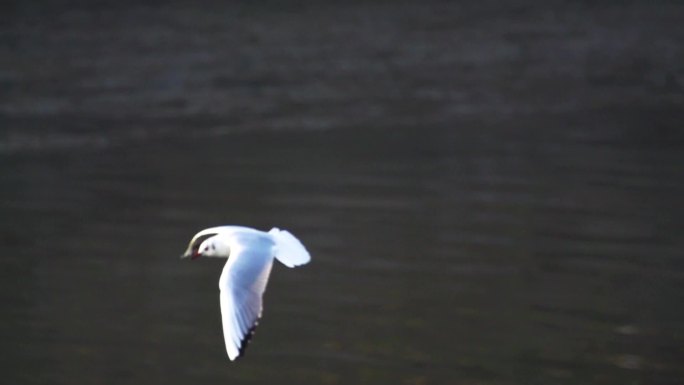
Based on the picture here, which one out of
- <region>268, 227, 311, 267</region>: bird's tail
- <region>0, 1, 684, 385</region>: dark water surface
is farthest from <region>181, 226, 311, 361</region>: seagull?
<region>0, 1, 684, 385</region>: dark water surface

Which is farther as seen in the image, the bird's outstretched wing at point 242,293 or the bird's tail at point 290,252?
the bird's tail at point 290,252

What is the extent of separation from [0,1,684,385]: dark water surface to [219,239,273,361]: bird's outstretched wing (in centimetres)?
154

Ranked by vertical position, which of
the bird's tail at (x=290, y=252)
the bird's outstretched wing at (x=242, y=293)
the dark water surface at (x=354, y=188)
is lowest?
the bird's outstretched wing at (x=242, y=293)

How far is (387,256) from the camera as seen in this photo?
1060 centimetres

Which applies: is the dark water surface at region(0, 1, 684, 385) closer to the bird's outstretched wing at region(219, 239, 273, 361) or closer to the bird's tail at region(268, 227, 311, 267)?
the bird's tail at region(268, 227, 311, 267)

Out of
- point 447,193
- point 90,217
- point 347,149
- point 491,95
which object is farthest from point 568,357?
point 491,95

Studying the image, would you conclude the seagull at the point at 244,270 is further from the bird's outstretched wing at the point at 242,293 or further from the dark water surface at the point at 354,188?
the dark water surface at the point at 354,188

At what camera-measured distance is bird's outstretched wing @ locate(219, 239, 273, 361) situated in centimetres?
650

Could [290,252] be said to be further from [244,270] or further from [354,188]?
[354,188]

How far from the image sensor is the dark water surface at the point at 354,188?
8.88 meters

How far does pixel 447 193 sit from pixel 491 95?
400 centimetres

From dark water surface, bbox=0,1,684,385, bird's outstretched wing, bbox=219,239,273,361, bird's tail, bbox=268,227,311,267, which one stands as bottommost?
bird's outstretched wing, bbox=219,239,273,361

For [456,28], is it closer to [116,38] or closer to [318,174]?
[116,38]

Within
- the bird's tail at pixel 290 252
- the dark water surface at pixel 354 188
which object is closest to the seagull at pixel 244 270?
the bird's tail at pixel 290 252
